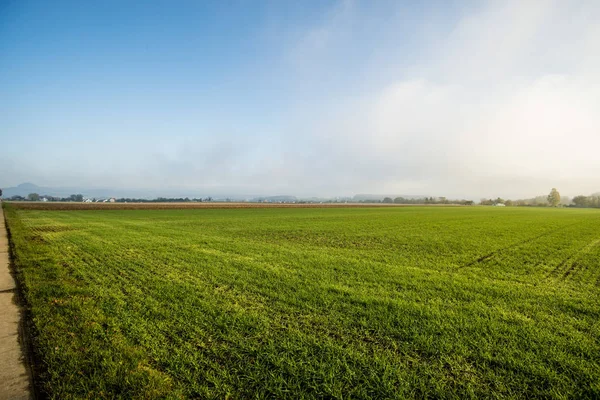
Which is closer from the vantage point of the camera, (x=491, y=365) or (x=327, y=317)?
(x=491, y=365)

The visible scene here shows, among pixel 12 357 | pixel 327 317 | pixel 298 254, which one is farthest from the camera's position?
pixel 298 254

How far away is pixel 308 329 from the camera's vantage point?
4.90m

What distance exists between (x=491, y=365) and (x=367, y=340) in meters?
1.74

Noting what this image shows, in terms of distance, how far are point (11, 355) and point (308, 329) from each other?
4.39 meters

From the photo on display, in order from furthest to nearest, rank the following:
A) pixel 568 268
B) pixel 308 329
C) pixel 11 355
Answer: pixel 568 268
pixel 308 329
pixel 11 355

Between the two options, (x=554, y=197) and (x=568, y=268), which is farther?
(x=554, y=197)

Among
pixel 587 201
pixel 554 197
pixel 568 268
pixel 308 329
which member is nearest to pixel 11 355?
pixel 308 329

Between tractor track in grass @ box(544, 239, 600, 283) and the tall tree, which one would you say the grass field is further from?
the tall tree

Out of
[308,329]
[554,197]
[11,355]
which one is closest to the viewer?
[11,355]

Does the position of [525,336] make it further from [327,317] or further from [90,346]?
[90,346]

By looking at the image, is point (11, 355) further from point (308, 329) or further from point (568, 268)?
point (568, 268)

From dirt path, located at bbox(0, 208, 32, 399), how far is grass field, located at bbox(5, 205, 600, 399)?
0.69ft

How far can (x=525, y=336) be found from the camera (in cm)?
475

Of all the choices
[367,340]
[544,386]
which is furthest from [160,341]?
[544,386]
